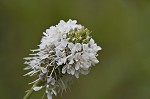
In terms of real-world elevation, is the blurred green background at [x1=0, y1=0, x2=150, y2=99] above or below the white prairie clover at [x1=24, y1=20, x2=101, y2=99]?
above

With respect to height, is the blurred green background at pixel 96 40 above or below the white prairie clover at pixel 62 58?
above

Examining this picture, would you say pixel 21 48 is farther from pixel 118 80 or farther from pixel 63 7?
pixel 118 80

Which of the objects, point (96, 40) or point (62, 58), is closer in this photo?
point (62, 58)

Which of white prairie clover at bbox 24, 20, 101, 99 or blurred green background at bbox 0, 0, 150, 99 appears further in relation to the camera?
blurred green background at bbox 0, 0, 150, 99

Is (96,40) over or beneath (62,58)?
over

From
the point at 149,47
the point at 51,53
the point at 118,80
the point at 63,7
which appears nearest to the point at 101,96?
the point at 118,80
